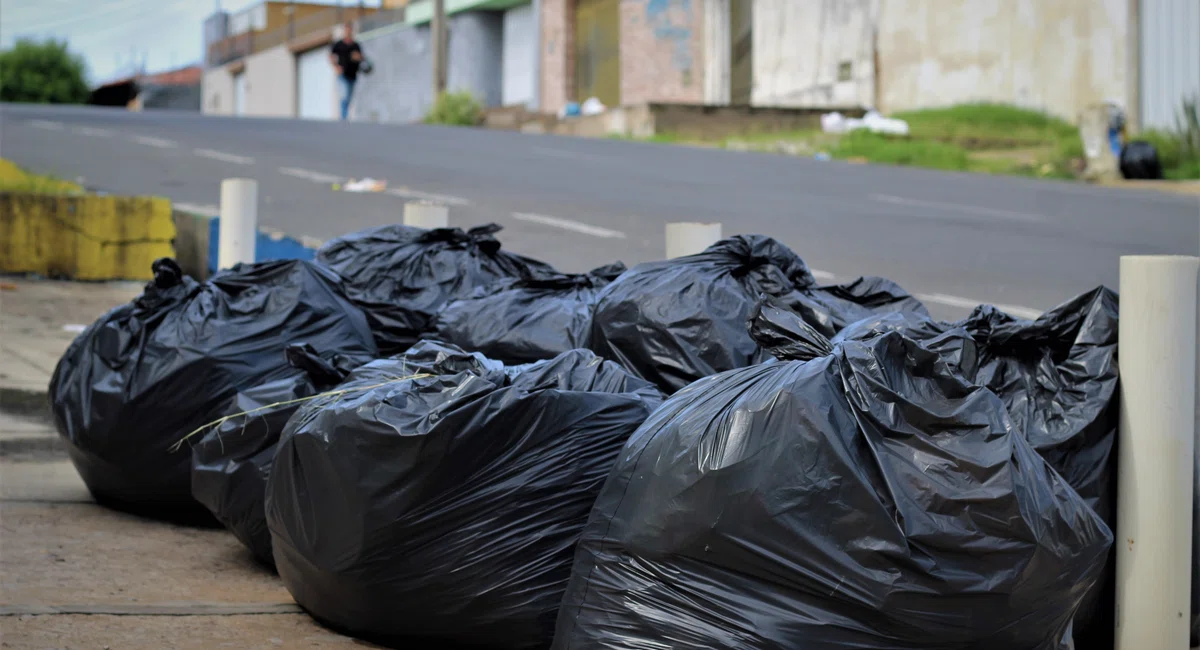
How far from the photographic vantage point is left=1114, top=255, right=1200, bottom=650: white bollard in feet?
8.29

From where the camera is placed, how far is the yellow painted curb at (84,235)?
7.64m

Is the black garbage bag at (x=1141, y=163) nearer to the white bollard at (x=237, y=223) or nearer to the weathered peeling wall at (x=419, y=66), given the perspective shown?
the white bollard at (x=237, y=223)

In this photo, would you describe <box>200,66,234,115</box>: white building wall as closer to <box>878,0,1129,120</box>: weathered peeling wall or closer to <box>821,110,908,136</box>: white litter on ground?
<box>878,0,1129,120</box>: weathered peeling wall

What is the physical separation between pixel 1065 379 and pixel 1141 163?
39.3 feet

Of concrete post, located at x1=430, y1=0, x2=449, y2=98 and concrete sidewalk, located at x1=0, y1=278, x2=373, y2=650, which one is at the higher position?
concrete post, located at x1=430, y1=0, x2=449, y2=98

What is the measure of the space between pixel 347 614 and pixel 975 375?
56.5 inches

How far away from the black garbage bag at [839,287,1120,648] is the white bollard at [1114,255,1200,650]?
82 millimetres

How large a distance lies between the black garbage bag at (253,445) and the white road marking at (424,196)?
21.0 feet

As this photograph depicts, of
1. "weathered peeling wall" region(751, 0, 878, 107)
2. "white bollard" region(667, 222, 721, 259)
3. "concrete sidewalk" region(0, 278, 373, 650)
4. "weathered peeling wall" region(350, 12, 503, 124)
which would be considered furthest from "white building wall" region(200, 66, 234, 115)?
"white bollard" region(667, 222, 721, 259)

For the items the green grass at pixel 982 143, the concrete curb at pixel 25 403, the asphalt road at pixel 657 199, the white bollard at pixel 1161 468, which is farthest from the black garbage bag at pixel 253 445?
the green grass at pixel 982 143

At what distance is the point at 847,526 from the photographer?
208 cm

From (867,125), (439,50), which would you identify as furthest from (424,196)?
(439,50)

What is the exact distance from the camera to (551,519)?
2617 mm

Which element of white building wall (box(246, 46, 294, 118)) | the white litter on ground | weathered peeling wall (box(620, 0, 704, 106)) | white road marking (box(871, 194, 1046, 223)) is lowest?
white road marking (box(871, 194, 1046, 223))
